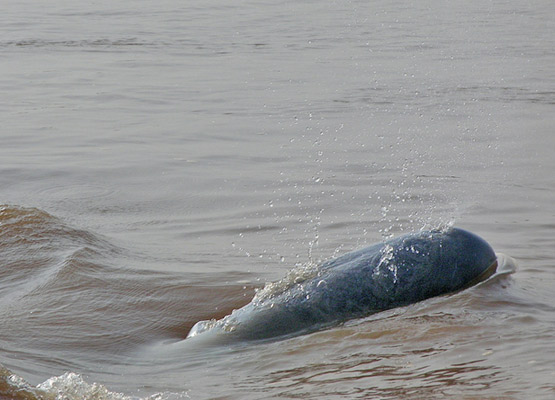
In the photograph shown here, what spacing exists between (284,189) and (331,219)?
943mm

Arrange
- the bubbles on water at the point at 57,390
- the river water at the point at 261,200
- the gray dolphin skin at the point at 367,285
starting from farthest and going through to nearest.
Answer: the gray dolphin skin at the point at 367,285 < the river water at the point at 261,200 < the bubbles on water at the point at 57,390

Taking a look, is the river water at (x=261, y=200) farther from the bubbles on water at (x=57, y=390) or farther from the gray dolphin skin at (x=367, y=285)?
the gray dolphin skin at (x=367, y=285)

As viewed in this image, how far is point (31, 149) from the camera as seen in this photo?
8852 mm

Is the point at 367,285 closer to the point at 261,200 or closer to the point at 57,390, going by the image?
the point at 57,390

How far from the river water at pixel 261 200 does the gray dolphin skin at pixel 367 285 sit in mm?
117

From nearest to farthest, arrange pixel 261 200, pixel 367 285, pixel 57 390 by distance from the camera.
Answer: pixel 57 390 → pixel 367 285 → pixel 261 200

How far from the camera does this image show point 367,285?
4.38 metres

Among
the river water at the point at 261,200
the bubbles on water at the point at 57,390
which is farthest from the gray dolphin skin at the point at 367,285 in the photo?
the bubbles on water at the point at 57,390

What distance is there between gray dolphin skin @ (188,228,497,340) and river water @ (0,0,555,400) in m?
0.12

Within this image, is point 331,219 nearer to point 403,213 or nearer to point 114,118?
point 403,213

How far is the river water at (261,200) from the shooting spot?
369 centimetres

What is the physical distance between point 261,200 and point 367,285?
2.71m

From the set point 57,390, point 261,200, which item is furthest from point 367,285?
point 261,200

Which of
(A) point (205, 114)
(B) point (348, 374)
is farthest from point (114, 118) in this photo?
(B) point (348, 374)
